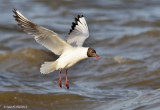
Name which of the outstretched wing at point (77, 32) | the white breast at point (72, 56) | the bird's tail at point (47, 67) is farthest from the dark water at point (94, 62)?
the outstretched wing at point (77, 32)

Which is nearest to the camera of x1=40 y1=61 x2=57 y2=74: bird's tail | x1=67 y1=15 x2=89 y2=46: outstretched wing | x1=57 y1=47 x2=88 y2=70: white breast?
x1=57 y1=47 x2=88 y2=70: white breast

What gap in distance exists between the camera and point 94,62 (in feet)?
32.2

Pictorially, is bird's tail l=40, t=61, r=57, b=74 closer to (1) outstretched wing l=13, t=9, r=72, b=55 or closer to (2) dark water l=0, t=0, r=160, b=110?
(1) outstretched wing l=13, t=9, r=72, b=55

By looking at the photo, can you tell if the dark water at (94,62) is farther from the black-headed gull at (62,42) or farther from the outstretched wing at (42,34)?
the outstretched wing at (42,34)

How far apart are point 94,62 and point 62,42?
395cm

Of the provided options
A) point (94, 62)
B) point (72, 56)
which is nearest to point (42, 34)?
point (72, 56)

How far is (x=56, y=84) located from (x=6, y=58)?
8.07 ft

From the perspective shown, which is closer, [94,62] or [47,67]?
[47,67]

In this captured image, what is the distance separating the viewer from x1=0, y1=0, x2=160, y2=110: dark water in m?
6.77

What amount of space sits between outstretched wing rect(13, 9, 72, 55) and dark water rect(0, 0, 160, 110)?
1.19 metres

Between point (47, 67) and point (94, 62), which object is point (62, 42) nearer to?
point (47, 67)

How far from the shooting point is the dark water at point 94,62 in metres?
6.77

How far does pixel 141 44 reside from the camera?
11.2 meters

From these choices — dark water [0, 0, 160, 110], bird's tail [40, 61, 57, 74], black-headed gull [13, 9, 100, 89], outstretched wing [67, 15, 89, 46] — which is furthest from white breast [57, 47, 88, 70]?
dark water [0, 0, 160, 110]
